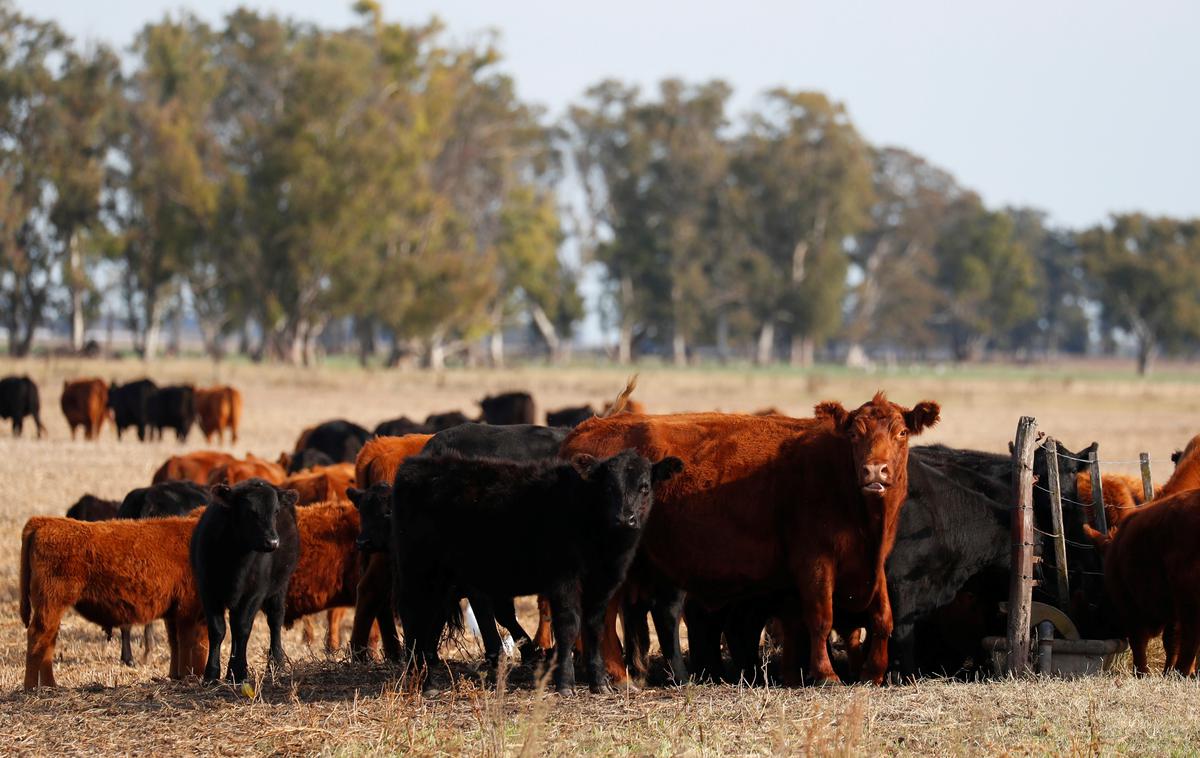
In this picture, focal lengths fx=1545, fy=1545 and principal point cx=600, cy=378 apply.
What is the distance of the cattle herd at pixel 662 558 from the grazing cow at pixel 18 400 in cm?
2004

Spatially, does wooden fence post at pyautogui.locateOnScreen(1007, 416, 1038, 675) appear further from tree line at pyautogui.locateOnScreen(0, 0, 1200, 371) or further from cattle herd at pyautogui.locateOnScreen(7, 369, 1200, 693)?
tree line at pyautogui.locateOnScreen(0, 0, 1200, 371)

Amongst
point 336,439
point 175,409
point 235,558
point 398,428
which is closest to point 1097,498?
point 235,558

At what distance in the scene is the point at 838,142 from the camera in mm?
82938

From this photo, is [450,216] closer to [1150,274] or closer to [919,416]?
[1150,274]

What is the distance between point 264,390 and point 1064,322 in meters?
92.2

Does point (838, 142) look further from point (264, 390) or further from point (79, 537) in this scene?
point (79, 537)

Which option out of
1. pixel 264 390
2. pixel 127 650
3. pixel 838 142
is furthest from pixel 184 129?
pixel 127 650

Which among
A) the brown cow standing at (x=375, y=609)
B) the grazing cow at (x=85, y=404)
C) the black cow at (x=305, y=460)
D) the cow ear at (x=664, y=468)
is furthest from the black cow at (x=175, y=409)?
the cow ear at (x=664, y=468)

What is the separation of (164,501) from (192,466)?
3.82 m

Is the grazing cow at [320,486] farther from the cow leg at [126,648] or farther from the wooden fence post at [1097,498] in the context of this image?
the wooden fence post at [1097,498]

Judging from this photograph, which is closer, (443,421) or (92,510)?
(92,510)

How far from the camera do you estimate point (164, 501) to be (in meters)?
13.7

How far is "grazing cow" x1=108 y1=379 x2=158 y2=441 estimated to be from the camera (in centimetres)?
3081

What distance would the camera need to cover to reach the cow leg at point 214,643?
9695 mm
